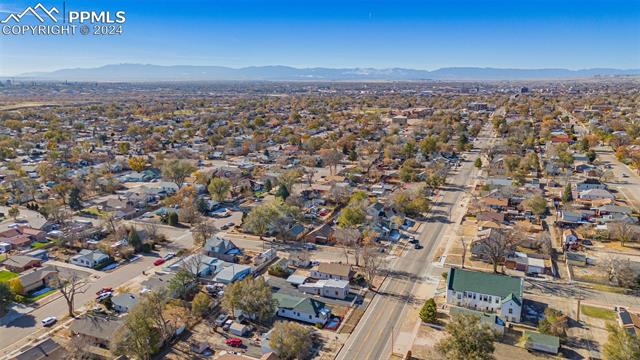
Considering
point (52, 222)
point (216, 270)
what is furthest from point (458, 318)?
point (52, 222)

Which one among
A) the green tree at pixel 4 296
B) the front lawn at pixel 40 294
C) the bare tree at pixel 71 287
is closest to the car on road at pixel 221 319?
the bare tree at pixel 71 287

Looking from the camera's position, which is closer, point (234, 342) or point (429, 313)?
point (234, 342)

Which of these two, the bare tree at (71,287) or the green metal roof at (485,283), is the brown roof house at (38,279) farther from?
the green metal roof at (485,283)

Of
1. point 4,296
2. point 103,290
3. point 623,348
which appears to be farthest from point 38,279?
point 623,348

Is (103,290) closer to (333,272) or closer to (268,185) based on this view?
(333,272)

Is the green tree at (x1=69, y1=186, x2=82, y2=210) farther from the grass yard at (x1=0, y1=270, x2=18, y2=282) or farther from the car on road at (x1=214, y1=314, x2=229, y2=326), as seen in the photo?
the car on road at (x1=214, y1=314, x2=229, y2=326)

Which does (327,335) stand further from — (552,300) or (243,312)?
(552,300)

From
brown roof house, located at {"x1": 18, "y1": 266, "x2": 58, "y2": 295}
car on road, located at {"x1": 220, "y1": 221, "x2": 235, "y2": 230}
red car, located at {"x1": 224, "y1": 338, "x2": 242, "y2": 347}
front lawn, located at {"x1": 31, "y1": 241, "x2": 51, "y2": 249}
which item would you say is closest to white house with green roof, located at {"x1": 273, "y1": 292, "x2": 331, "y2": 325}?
red car, located at {"x1": 224, "y1": 338, "x2": 242, "y2": 347}
